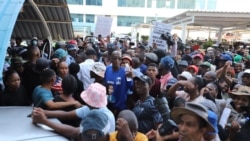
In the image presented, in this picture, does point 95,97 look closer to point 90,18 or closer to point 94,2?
point 90,18

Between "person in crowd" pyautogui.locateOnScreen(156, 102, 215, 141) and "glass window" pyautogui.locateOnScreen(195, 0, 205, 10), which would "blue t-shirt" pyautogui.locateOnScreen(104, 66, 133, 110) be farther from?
"glass window" pyautogui.locateOnScreen(195, 0, 205, 10)

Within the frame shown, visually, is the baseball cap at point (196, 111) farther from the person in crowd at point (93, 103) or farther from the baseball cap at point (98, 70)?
the baseball cap at point (98, 70)

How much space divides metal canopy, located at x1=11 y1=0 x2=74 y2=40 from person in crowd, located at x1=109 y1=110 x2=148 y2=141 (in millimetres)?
10693

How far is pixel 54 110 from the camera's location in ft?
10.1

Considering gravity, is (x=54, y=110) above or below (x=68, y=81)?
below

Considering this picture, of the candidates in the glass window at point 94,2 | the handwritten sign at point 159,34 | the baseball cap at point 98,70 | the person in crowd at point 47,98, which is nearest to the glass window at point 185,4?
the glass window at point 94,2

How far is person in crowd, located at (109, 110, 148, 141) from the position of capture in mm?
2512

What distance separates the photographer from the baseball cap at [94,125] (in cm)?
239

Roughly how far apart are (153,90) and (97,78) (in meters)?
0.86

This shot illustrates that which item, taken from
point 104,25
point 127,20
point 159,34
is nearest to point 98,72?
point 159,34

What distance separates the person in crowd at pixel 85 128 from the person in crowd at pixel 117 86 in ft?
7.15

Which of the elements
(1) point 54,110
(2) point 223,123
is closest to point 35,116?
(1) point 54,110

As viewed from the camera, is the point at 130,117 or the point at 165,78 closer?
the point at 130,117

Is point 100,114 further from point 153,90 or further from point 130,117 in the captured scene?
point 153,90
